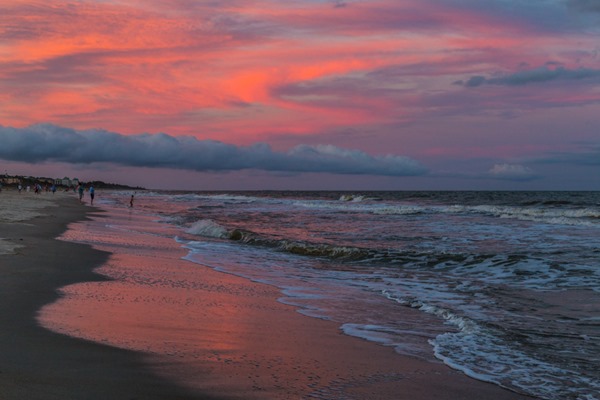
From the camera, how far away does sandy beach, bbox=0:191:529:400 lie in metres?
5.16

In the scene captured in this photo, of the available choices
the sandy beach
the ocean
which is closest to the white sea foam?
the ocean

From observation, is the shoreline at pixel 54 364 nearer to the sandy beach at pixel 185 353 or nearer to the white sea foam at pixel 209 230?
the sandy beach at pixel 185 353

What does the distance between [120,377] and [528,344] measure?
552 centimetres

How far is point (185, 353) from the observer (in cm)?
636

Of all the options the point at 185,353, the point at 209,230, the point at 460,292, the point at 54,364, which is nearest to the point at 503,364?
the point at 185,353

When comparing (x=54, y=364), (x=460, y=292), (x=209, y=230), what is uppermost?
(x=54, y=364)

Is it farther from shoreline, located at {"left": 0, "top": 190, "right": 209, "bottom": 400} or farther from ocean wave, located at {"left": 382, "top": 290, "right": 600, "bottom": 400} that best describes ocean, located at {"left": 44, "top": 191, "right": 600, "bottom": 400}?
shoreline, located at {"left": 0, "top": 190, "right": 209, "bottom": 400}

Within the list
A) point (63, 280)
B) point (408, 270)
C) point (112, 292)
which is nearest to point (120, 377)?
point (112, 292)

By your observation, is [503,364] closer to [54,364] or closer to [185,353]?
[185,353]

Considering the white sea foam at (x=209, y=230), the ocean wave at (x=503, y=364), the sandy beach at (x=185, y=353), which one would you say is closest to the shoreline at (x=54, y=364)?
the sandy beach at (x=185, y=353)

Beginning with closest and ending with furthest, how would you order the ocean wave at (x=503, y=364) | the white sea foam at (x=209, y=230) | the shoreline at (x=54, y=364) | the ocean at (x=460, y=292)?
the shoreline at (x=54, y=364)
the ocean wave at (x=503, y=364)
the ocean at (x=460, y=292)
the white sea foam at (x=209, y=230)

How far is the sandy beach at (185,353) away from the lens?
5160mm

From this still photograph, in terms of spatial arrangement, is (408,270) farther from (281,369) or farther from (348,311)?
(281,369)

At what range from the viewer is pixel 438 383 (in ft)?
19.4
